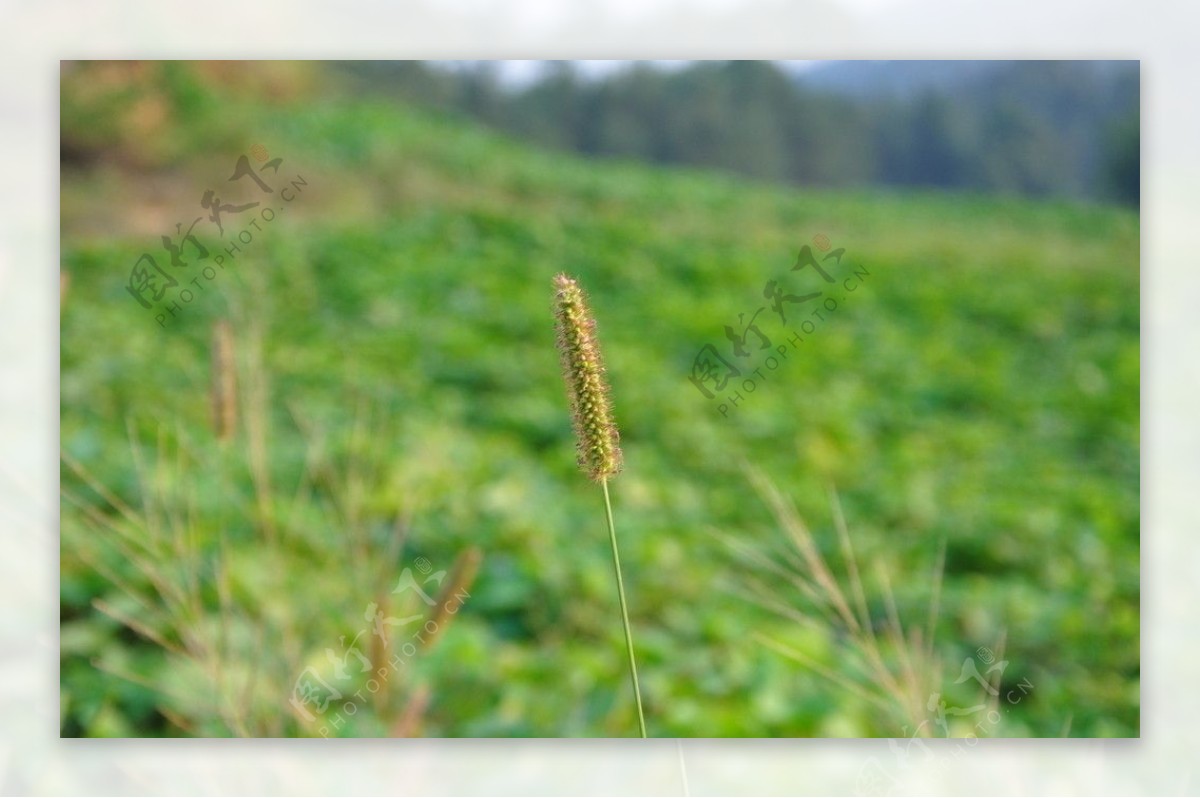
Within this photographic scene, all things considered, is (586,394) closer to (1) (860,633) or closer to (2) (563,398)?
(1) (860,633)

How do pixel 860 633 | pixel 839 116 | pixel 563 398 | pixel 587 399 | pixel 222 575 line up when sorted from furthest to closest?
pixel 839 116 → pixel 563 398 → pixel 860 633 → pixel 222 575 → pixel 587 399

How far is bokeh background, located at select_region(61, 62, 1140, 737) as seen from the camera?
1.43 meters

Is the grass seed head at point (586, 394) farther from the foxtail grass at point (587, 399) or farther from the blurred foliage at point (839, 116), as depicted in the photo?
the blurred foliage at point (839, 116)

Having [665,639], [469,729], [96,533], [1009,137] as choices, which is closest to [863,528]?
[665,639]

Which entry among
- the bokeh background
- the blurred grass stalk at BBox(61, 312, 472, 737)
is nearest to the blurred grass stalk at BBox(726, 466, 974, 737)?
the bokeh background

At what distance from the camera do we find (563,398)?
2371 millimetres

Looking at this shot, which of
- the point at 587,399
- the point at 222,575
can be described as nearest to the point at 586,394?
the point at 587,399

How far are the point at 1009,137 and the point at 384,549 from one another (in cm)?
190

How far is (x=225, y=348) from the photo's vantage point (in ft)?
2.94

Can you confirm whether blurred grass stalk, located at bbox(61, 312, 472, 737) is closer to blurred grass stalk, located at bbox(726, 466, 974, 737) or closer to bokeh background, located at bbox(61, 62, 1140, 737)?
bokeh background, located at bbox(61, 62, 1140, 737)

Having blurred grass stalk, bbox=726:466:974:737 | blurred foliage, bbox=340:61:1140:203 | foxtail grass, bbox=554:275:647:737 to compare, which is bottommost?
blurred grass stalk, bbox=726:466:974:737

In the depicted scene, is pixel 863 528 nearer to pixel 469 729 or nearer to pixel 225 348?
pixel 469 729

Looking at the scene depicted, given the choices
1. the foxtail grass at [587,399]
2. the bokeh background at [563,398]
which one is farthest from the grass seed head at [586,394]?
the bokeh background at [563,398]

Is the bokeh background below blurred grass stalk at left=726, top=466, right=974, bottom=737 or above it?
above
